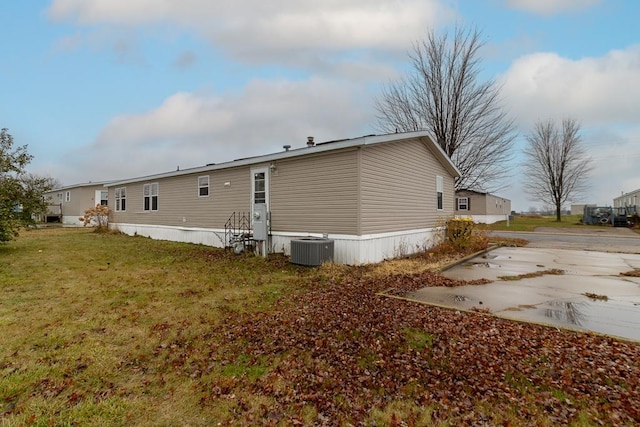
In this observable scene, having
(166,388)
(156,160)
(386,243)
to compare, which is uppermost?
(156,160)

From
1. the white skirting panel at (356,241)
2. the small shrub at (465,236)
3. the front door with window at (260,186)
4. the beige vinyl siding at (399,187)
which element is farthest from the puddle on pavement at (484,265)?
the front door with window at (260,186)

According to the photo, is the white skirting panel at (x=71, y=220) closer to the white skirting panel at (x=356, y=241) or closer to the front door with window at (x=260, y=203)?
the white skirting panel at (x=356, y=241)

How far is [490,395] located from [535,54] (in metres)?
16.9

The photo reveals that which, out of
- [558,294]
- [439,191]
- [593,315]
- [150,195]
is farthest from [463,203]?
[593,315]

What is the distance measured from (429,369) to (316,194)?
699 cm

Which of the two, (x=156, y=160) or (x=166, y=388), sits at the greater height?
(x=156, y=160)

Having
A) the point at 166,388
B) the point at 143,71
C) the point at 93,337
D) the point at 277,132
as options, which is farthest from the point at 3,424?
the point at 277,132

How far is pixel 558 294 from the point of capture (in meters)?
6.11

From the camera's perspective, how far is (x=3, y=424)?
107 inches

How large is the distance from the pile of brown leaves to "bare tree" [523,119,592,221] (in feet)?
121

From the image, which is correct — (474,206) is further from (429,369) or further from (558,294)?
(429,369)

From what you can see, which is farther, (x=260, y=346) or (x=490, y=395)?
(x=260, y=346)

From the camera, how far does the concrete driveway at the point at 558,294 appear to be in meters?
4.73

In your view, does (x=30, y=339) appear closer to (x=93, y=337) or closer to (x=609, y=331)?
(x=93, y=337)
